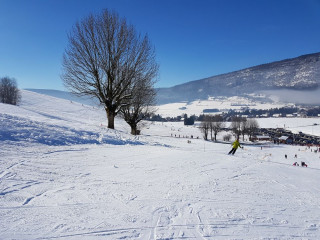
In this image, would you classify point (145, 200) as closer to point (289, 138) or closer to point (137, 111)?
point (137, 111)

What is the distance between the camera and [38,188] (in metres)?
3.99

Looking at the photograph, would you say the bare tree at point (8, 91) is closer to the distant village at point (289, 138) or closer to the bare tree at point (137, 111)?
the bare tree at point (137, 111)

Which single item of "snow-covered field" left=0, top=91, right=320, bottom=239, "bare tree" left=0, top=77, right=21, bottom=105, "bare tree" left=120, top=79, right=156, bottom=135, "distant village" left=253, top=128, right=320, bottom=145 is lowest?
"distant village" left=253, top=128, right=320, bottom=145

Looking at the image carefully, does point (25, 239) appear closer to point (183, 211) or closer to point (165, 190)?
point (183, 211)

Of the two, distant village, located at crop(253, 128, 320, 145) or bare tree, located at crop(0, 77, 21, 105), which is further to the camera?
distant village, located at crop(253, 128, 320, 145)

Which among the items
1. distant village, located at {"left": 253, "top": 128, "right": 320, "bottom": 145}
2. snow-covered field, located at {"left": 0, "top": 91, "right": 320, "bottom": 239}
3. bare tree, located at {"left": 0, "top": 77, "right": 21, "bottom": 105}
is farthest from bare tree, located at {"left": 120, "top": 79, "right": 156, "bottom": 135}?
distant village, located at {"left": 253, "top": 128, "right": 320, "bottom": 145}

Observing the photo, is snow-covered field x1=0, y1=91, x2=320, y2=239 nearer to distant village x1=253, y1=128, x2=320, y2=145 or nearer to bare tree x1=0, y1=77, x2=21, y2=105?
bare tree x1=0, y1=77, x2=21, y2=105

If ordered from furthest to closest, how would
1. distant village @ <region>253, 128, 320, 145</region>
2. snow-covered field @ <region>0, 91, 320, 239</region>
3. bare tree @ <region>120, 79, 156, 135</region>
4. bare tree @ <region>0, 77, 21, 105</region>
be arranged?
distant village @ <region>253, 128, 320, 145</region> < bare tree @ <region>0, 77, 21, 105</region> < bare tree @ <region>120, 79, 156, 135</region> < snow-covered field @ <region>0, 91, 320, 239</region>

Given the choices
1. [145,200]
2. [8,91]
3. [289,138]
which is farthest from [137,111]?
[289,138]

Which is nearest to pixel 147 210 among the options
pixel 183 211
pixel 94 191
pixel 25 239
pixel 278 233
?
pixel 183 211

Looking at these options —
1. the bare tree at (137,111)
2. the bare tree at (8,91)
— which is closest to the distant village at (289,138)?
the bare tree at (137,111)

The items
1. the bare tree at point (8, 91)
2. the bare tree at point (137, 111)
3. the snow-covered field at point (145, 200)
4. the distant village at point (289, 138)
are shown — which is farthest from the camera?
the distant village at point (289, 138)

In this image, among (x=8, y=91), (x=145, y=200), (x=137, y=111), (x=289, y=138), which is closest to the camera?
(x=145, y=200)

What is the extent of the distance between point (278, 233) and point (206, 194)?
154cm
